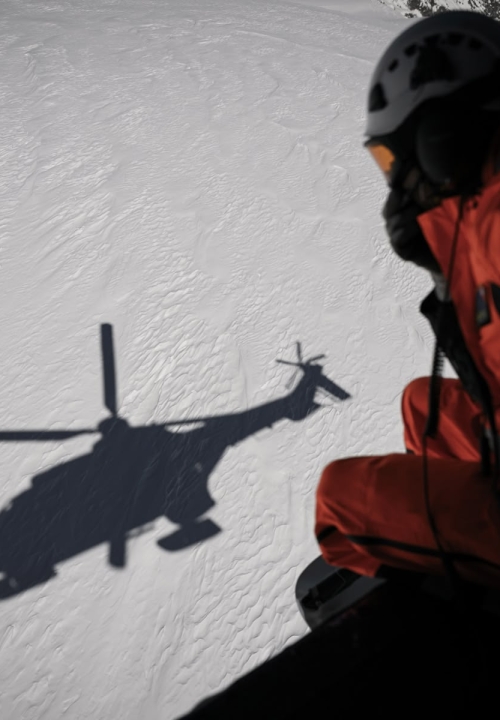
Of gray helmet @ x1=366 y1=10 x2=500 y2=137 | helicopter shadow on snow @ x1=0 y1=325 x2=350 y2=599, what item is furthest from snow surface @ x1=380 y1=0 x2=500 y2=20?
gray helmet @ x1=366 y1=10 x2=500 y2=137

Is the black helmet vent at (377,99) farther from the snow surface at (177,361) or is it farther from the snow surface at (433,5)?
the snow surface at (433,5)

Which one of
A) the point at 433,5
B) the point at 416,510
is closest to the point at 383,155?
the point at 416,510

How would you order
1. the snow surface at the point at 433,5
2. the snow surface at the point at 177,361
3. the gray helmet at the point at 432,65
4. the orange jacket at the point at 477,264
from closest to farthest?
1. the orange jacket at the point at 477,264
2. the gray helmet at the point at 432,65
3. the snow surface at the point at 177,361
4. the snow surface at the point at 433,5

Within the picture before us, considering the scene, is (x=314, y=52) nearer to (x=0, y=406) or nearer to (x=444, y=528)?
(x=0, y=406)

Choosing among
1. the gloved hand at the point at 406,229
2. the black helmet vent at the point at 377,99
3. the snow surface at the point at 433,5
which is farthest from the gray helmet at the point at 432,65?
the snow surface at the point at 433,5

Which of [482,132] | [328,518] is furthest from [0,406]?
[482,132]
